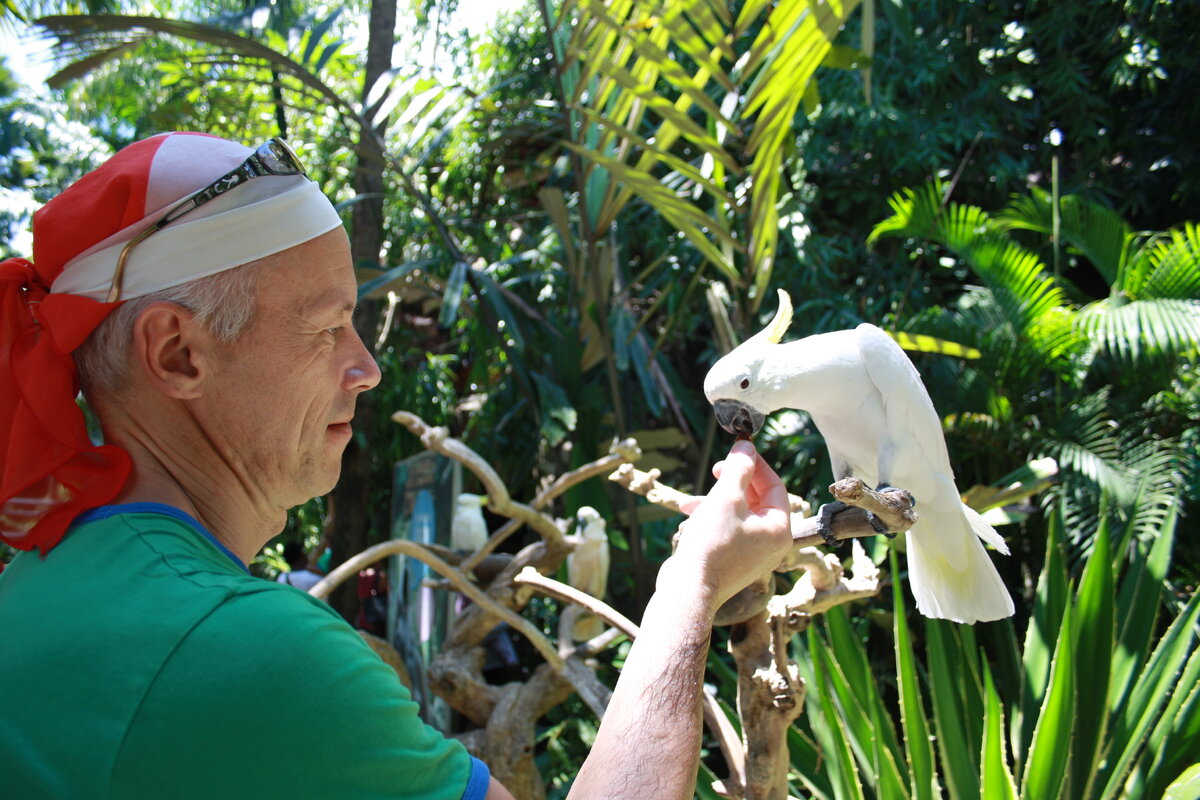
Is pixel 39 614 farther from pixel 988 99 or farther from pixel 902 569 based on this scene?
pixel 988 99

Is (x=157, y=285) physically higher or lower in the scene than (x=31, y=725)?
higher

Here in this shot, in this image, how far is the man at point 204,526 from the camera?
51 centimetres

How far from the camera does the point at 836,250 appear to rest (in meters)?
4.18

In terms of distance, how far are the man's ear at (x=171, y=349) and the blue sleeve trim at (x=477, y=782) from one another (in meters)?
0.33

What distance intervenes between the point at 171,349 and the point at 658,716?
0.43 m

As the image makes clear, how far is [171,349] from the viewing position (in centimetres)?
66

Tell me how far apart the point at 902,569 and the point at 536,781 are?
6.10 feet

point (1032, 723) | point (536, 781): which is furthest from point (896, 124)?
point (536, 781)

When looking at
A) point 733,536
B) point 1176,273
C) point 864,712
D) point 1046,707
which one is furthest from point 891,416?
point 1176,273

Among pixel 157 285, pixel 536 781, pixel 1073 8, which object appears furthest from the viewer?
pixel 1073 8

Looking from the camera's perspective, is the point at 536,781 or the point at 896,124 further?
the point at 896,124

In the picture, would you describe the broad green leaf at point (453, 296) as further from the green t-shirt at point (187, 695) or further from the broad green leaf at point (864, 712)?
the green t-shirt at point (187, 695)

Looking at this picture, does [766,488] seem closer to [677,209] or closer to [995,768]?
[995,768]

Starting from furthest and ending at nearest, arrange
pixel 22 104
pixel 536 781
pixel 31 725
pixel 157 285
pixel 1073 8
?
pixel 22 104 < pixel 1073 8 < pixel 536 781 < pixel 157 285 < pixel 31 725
